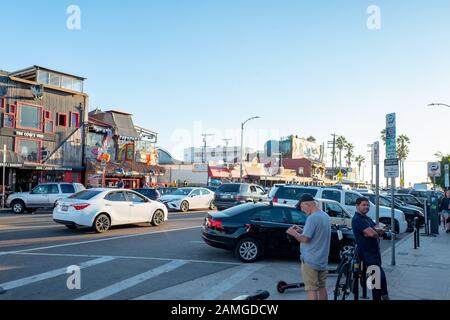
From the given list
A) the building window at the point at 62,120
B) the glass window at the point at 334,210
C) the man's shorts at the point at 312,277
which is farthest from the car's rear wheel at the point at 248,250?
the building window at the point at 62,120

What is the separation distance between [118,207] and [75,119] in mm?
22940

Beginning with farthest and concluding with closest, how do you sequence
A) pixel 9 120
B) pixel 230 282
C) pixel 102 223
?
pixel 9 120
pixel 102 223
pixel 230 282

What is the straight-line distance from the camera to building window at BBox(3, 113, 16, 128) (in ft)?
97.2

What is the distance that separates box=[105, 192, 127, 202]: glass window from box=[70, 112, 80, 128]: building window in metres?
22.2

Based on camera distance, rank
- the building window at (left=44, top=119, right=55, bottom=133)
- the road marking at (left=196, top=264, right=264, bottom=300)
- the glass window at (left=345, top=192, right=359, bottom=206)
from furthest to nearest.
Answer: the building window at (left=44, top=119, right=55, bottom=133) → the glass window at (left=345, top=192, right=359, bottom=206) → the road marking at (left=196, top=264, right=264, bottom=300)

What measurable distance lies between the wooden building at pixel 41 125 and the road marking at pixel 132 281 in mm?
22243

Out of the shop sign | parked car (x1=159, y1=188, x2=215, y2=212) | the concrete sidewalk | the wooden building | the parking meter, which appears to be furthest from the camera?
the shop sign

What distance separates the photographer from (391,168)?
33.0 feet

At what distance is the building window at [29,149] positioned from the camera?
30.3 metres

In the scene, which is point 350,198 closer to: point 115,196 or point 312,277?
point 115,196

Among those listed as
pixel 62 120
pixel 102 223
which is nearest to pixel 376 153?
pixel 102 223

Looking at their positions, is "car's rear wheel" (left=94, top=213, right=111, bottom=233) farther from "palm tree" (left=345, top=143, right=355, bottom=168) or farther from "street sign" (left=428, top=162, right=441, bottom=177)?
"palm tree" (left=345, top=143, right=355, bottom=168)

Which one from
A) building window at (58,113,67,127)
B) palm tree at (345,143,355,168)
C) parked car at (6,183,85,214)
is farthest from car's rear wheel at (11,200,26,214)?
palm tree at (345,143,355,168)

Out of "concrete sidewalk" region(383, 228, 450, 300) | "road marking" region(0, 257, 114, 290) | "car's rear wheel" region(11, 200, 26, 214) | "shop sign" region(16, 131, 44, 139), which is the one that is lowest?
"concrete sidewalk" region(383, 228, 450, 300)
